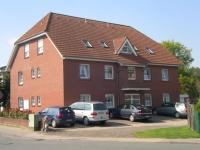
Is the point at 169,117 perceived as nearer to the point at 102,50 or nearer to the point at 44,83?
the point at 102,50

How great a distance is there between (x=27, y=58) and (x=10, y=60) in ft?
14.4

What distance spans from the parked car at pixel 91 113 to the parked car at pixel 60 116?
4.90ft

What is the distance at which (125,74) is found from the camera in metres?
45.1

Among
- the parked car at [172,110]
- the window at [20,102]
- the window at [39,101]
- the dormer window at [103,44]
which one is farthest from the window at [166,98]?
the window at [20,102]

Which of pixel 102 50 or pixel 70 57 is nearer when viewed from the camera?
pixel 70 57

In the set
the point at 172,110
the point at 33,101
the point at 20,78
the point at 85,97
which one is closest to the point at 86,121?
the point at 85,97

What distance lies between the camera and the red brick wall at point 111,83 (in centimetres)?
4044

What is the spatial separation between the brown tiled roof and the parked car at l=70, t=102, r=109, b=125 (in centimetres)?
648

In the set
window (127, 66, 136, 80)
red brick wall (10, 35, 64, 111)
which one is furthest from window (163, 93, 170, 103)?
red brick wall (10, 35, 64, 111)

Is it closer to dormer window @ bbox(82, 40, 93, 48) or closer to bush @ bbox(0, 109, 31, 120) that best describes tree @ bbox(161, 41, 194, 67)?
dormer window @ bbox(82, 40, 93, 48)

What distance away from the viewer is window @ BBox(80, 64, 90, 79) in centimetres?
4162

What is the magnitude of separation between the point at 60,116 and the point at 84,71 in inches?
388

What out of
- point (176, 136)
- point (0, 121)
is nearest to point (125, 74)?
point (0, 121)

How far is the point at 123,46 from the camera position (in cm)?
4550
